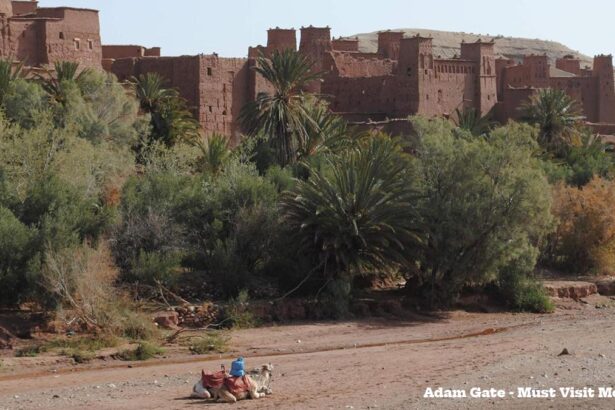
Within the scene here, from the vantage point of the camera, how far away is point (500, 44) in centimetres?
11612

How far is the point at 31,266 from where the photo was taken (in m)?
26.2

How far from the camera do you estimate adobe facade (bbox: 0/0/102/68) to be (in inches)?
1629

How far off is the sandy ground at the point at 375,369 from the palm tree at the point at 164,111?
13050mm

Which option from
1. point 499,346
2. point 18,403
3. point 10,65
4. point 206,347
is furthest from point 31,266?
point 10,65

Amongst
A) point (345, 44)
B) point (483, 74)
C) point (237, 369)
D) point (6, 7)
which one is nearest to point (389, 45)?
point (345, 44)

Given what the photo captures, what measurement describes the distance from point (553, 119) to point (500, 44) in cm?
6503

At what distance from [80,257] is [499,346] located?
29.2 feet

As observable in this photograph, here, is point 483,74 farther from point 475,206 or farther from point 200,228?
point 200,228

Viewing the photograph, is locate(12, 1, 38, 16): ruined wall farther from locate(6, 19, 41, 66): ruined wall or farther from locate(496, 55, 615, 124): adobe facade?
locate(496, 55, 615, 124): adobe facade

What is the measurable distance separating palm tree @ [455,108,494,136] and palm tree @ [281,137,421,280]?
17717 millimetres

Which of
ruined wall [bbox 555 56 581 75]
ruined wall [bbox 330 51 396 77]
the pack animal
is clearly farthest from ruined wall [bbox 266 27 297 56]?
the pack animal

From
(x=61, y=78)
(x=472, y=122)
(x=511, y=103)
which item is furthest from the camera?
(x=511, y=103)

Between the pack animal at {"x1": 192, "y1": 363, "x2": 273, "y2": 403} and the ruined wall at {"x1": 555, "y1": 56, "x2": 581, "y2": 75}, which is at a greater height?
the ruined wall at {"x1": 555, "y1": 56, "x2": 581, "y2": 75}

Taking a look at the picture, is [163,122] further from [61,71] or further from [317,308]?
[317,308]
